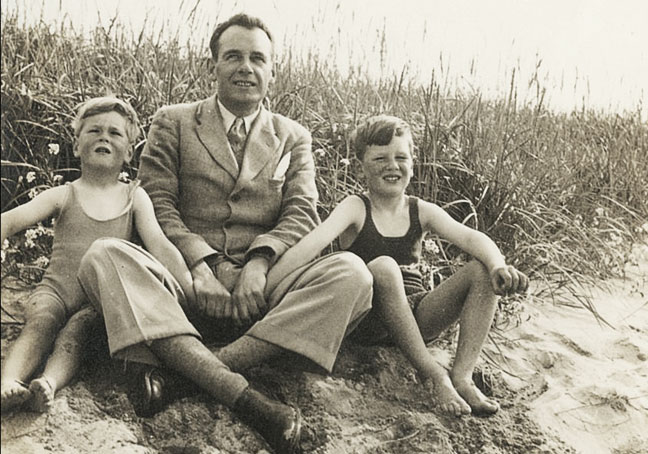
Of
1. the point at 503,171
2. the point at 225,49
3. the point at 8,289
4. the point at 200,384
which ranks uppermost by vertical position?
the point at 225,49

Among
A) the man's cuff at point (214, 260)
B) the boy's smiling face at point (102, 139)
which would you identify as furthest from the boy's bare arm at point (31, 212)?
the man's cuff at point (214, 260)

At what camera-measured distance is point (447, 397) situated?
2.74 m

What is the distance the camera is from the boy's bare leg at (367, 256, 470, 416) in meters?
2.74

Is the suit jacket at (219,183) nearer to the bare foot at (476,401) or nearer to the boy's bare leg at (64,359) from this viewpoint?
the boy's bare leg at (64,359)

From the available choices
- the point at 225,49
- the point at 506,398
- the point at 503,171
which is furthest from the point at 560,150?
the point at 225,49

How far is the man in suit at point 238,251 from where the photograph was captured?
2.45m

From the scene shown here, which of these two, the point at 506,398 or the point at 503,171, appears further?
the point at 503,171

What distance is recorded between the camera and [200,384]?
2.47 meters

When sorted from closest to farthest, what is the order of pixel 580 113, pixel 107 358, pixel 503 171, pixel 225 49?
1. pixel 107 358
2. pixel 225 49
3. pixel 503 171
4. pixel 580 113

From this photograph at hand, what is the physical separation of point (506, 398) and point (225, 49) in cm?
186

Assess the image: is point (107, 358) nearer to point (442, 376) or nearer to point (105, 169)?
point (105, 169)

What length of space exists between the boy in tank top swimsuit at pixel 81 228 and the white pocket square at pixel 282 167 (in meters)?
0.56

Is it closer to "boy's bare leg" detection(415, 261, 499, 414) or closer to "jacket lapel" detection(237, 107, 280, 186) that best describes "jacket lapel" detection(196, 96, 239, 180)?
"jacket lapel" detection(237, 107, 280, 186)

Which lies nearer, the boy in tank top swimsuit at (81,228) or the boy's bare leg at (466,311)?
the boy in tank top swimsuit at (81,228)
